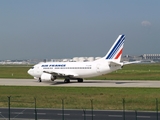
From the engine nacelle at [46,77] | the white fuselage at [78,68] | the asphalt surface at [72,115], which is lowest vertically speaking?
the asphalt surface at [72,115]

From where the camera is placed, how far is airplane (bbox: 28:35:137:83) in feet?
201

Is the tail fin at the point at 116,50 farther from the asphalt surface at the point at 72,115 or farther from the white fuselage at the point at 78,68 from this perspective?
the asphalt surface at the point at 72,115

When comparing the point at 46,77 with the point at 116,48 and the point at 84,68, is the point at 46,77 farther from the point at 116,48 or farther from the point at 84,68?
the point at 116,48

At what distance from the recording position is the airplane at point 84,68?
61344mm

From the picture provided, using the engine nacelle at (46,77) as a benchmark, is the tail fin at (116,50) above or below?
above

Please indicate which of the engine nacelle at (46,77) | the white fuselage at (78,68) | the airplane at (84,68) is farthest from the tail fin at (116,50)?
→ the engine nacelle at (46,77)

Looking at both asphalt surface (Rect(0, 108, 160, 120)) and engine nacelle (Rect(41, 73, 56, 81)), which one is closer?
asphalt surface (Rect(0, 108, 160, 120))

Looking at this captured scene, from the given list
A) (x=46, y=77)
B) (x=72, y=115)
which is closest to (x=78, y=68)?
(x=46, y=77)

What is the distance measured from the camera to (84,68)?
64500 mm

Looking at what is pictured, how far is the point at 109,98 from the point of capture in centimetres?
4044

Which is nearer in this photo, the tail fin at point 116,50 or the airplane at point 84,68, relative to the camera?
the airplane at point 84,68

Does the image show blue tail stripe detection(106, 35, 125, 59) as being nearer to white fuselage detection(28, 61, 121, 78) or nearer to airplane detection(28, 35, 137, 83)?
airplane detection(28, 35, 137, 83)

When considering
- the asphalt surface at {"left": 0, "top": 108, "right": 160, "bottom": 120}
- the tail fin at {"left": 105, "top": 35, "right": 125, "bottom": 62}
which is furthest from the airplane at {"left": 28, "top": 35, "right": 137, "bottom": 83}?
the asphalt surface at {"left": 0, "top": 108, "right": 160, "bottom": 120}

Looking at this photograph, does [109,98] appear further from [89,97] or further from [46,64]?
[46,64]
